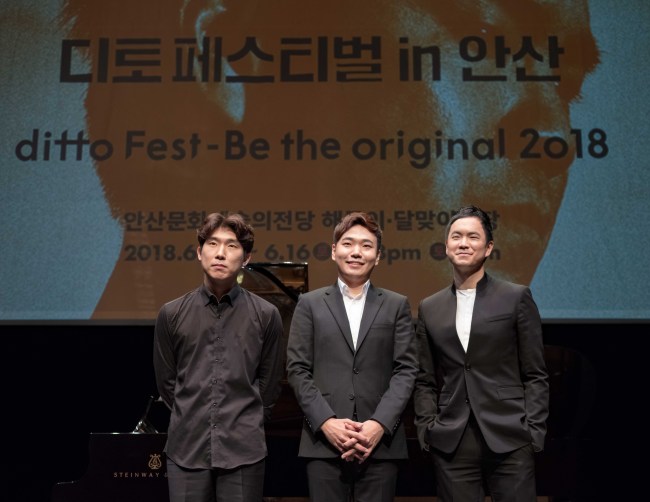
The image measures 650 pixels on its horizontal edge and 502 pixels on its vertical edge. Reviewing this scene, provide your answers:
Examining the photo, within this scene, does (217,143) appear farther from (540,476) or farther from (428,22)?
(540,476)

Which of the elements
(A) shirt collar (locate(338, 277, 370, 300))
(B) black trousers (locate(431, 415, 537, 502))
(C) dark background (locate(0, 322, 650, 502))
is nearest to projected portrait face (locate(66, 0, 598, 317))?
(C) dark background (locate(0, 322, 650, 502))

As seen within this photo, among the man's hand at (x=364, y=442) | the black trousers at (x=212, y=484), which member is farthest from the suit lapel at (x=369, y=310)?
the black trousers at (x=212, y=484)

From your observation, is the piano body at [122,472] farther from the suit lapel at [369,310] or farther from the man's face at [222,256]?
the suit lapel at [369,310]

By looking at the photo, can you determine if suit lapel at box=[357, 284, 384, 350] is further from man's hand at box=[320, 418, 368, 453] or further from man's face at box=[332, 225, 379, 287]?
man's hand at box=[320, 418, 368, 453]

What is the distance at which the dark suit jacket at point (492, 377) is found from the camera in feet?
7.81

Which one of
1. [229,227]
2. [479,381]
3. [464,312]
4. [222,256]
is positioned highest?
[229,227]

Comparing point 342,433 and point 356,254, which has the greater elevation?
point 356,254

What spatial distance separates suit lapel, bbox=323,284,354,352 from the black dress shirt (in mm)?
205

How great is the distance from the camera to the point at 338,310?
2.56m

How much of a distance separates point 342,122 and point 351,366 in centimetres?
222

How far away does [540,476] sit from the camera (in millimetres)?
2916

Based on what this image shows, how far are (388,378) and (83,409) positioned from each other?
9.64ft

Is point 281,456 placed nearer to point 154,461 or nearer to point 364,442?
point 154,461

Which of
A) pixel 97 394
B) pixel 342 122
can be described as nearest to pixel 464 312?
pixel 342 122
